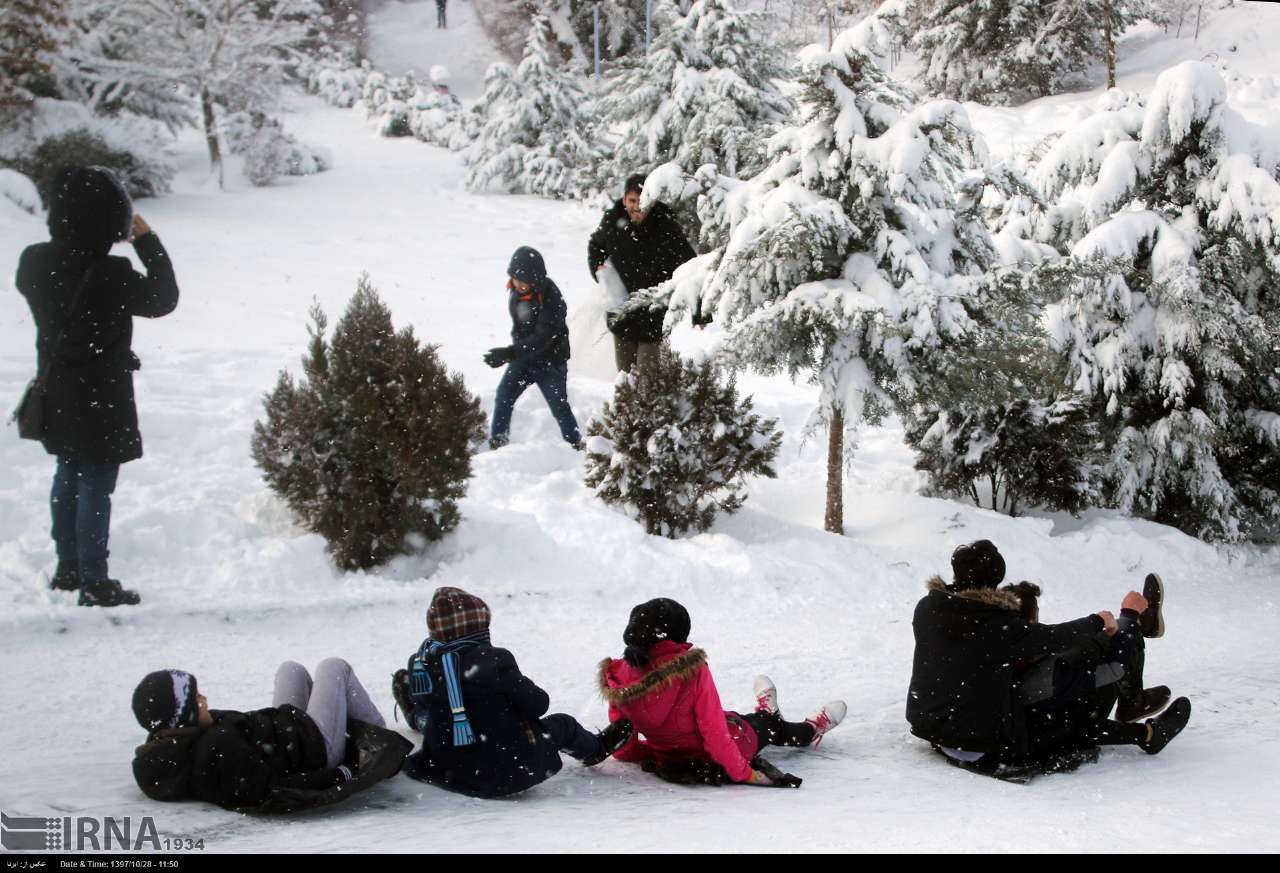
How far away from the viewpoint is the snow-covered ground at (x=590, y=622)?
354 centimetres

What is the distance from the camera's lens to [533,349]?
29.8 feet

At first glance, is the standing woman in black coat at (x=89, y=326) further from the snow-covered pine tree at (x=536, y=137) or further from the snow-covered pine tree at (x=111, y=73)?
the snow-covered pine tree at (x=536, y=137)

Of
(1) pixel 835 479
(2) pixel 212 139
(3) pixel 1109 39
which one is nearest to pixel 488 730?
(1) pixel 835 479

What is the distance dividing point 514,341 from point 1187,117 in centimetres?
628

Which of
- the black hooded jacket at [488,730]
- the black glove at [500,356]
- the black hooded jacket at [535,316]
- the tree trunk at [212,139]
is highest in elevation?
the tree trunk at [212,139]

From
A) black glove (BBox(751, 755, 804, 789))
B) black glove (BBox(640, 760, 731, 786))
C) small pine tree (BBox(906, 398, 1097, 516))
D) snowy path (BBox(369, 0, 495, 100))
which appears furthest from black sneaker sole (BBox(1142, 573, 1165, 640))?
snowy path (BBox(369, 0, 495, 100))

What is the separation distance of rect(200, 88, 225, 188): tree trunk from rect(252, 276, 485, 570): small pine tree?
586 inches

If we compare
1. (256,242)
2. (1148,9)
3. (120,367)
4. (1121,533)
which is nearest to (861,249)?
(1121,533)

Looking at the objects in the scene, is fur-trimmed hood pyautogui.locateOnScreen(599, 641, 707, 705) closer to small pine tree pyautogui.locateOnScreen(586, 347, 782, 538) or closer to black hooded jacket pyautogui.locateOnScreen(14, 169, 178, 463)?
black hooded jacket pyautogui.locateOnScreen(14, 169, 178, 463)

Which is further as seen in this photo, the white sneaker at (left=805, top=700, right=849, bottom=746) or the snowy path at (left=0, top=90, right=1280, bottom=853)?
the white sneaker at (left=805, top=700, right=849, bottom=746)

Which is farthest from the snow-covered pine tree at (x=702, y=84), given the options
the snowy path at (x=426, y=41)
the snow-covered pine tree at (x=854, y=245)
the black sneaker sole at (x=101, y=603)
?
the black sneaker sole at (x=101, y=603)

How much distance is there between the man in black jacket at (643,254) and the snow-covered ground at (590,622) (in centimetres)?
102

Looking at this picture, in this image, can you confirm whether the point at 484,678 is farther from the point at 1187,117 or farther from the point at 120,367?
the point at 1187,117

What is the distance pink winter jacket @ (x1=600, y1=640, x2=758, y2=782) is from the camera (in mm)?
4270
